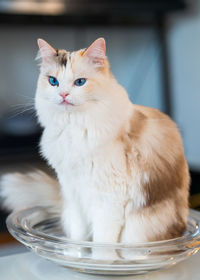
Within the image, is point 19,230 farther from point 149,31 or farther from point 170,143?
point 149,31

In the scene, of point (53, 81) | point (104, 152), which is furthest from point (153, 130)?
point (53, 81)

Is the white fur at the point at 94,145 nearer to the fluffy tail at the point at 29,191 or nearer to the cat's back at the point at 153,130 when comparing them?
the cat's back at the point at 153,130

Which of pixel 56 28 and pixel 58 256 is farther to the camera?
pixel 56 28

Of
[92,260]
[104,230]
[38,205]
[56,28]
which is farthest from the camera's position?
[56,28]

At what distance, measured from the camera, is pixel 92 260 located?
25.8 inches

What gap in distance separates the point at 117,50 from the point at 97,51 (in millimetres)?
2420

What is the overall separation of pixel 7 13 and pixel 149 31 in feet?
3.95

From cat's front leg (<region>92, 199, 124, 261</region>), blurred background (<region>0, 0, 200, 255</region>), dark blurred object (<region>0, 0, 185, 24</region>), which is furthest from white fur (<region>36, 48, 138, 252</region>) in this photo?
dark blurred object (<region>0, 0, 185, 24</region>)

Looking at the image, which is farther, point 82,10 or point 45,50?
point 82,10

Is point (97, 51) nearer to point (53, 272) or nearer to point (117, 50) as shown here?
point (53, 272)

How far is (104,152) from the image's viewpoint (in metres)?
0.76

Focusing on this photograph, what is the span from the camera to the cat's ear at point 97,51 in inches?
28.8

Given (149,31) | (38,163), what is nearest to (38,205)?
(38,163)

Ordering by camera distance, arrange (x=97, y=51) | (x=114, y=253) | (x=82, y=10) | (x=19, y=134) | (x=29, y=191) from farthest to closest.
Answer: (x=19, y=134) < (x=82, y=10) < (x=29, y=191) < (x=97, y=51) < (x=114, y=253)
